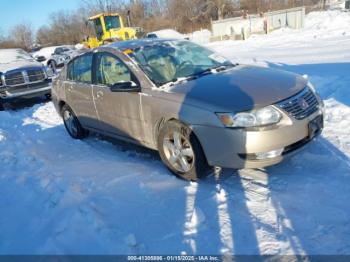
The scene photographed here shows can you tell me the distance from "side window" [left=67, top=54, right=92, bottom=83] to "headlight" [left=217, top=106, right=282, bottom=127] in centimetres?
285

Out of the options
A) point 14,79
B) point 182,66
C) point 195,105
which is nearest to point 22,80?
point 14,79

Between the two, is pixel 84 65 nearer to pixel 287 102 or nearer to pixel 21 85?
→ pixel 287 102

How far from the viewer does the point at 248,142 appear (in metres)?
3.50

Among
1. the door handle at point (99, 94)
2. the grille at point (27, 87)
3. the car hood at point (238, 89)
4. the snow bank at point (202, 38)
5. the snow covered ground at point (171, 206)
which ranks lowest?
the snow bank at point (202, 38)

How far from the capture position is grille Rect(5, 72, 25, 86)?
10359 mm

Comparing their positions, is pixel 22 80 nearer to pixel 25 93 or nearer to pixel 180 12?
pixel 25 93

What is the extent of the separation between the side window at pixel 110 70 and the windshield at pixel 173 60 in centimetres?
23

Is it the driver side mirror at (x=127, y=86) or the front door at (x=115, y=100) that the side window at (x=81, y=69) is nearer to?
the front door at (x=115, y=100)

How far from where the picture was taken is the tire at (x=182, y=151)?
387cm

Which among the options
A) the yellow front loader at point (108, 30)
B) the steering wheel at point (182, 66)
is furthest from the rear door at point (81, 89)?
the yellow front loader at point (108, 30)

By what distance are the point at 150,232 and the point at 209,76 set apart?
210cm

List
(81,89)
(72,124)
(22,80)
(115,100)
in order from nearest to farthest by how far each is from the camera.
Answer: (115,100), (81,89), (72,124), (22,80)

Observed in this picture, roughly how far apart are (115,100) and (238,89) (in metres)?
1.88

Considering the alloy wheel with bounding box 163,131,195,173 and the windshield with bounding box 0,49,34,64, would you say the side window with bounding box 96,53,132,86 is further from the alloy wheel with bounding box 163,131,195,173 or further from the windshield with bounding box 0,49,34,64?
the windshield with bounding box 0,49,34,64
